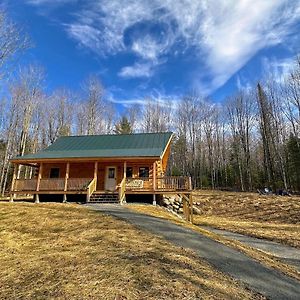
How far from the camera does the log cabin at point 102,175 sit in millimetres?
17281

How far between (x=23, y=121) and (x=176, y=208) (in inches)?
824

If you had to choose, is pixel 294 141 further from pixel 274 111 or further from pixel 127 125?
pixel 127 125

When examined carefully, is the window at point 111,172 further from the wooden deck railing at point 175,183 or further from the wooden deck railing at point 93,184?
the wooden deck railing at point 175,183

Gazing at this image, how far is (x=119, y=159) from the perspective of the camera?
1752cm

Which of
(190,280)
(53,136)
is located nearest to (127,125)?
(53,136)

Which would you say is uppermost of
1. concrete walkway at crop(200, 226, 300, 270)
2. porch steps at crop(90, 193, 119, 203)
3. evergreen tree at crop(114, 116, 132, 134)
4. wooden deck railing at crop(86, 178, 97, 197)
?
evergreen tree at crop(114, 116, 132, 134)

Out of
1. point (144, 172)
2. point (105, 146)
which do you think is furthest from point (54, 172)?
point (144, 172)

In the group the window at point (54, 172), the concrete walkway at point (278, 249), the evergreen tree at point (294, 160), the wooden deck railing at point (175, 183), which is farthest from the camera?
the evergreen tree at point (294, 160)

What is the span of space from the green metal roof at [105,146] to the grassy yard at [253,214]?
6399mm

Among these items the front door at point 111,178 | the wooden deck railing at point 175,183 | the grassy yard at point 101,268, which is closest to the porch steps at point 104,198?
the front door at point 111,178

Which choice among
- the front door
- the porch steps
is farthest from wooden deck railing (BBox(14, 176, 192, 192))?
the front door

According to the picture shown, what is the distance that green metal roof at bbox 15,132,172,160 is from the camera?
18.5 meters

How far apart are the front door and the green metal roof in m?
1.44

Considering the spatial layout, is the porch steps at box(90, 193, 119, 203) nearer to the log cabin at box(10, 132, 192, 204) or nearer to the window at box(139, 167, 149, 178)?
the log cabin at box(10, 132, 192, 204)
